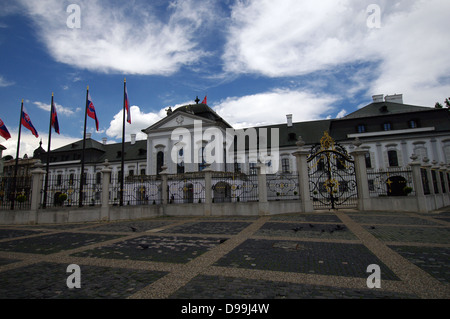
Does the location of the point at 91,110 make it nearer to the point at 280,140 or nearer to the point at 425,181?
the point at 425,181

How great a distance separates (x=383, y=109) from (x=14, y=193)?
3778 centimetres

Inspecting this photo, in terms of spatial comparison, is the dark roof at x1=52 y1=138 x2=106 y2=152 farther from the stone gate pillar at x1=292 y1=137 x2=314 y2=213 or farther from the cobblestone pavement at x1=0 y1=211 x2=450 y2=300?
the cobblestone pavement at x1=0 y1=211 x2=450 y2=300

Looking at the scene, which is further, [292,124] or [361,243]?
[292,124]

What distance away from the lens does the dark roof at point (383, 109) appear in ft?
103

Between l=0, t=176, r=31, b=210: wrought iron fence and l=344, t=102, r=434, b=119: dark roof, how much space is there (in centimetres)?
3374

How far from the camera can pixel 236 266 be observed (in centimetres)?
446

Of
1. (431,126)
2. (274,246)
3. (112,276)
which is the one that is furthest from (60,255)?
(431,126)

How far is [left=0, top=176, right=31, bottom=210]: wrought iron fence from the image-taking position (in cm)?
1298

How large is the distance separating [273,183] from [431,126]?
27.1m

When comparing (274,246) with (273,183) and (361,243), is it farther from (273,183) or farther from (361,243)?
(273,183)

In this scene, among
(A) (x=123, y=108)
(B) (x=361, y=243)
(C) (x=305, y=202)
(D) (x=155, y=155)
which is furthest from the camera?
(D) (x=155, y=155)

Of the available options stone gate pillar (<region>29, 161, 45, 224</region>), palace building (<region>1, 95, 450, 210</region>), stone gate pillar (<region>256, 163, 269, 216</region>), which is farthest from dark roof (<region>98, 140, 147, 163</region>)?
stone gate pillar (<region>256, 163, 269, 216</region>)

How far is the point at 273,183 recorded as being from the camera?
13344 millimetres
